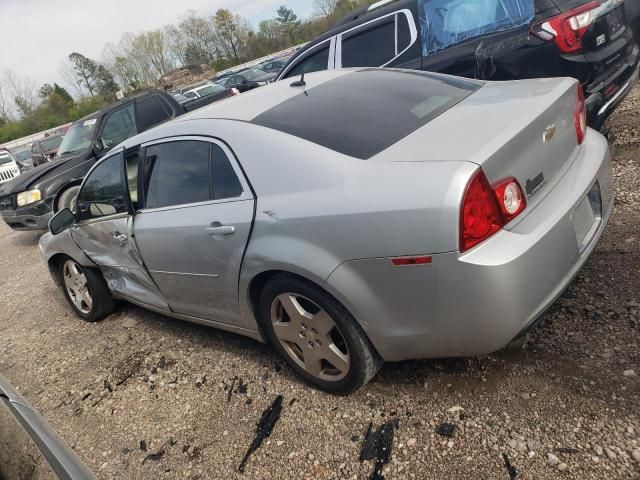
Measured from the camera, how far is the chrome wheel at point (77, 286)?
440 centimetres

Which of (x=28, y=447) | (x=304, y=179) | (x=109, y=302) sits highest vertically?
(x=304, y=179)

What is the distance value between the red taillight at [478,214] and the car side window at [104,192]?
2416 millimetres

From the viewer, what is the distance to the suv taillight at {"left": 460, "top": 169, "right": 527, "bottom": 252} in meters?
1.96

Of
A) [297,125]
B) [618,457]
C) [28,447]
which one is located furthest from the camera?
[297,125]

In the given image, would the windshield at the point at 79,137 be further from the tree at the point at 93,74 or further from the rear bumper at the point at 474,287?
the tree at the point at 93,74

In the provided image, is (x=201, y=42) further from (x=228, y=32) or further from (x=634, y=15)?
(x=634, y=15)

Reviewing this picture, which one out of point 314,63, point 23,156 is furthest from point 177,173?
point 23,156

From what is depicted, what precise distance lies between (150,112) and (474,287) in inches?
300

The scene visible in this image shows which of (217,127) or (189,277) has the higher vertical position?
(217,127)

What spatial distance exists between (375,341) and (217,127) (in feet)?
4.75

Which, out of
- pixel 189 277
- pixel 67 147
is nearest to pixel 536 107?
pixel 189 277

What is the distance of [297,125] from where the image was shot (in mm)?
2598

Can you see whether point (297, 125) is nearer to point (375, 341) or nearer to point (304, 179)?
point (304, 179)

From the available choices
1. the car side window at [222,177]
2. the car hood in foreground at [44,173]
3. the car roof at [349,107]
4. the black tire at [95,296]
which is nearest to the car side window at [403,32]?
the car roof at [349,107]
